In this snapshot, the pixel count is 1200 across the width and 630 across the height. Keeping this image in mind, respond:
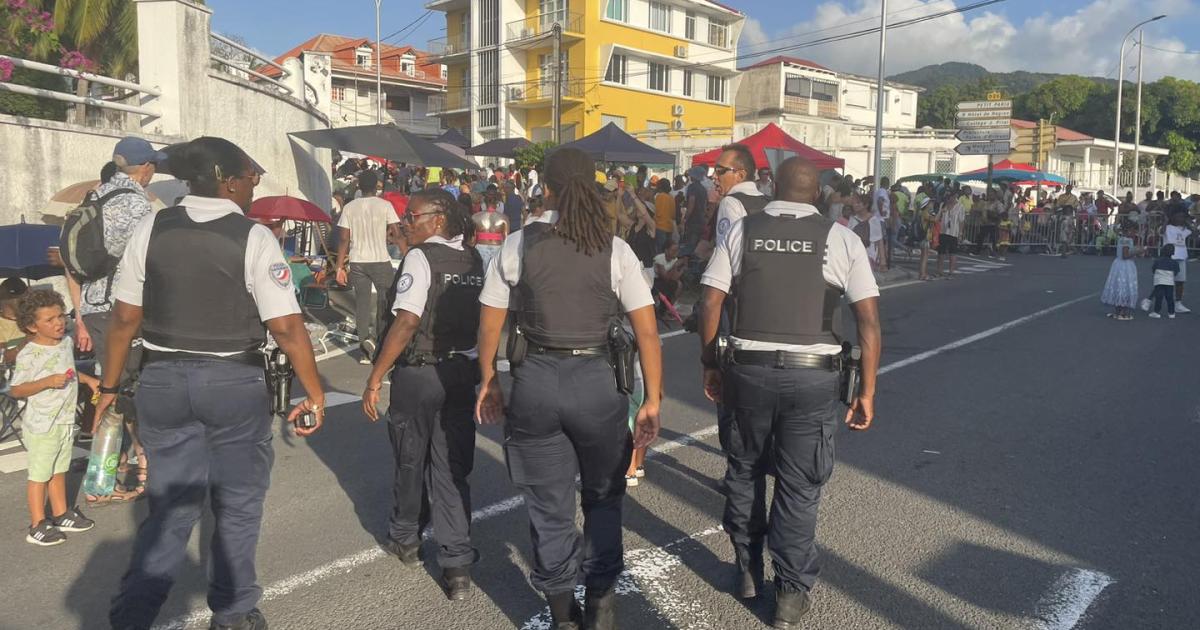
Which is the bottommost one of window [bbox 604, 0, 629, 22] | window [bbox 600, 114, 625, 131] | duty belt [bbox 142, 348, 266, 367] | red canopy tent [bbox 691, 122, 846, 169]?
duty belt [bbox 142, 348, 266, 367]

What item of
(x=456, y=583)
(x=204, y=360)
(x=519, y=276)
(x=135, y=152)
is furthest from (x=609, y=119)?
(x=204, y=360)

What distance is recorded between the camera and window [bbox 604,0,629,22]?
47.5 metres

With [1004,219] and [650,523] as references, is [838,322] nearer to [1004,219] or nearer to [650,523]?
[650,523]

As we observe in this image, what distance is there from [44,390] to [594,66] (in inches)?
1751

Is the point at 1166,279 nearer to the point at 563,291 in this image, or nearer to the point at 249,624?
the point at 563,291

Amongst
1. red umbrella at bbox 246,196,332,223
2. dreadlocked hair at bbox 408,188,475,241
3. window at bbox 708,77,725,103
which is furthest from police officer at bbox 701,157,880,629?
window at bbox 708,77,725,103

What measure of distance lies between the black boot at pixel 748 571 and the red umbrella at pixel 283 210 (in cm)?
778

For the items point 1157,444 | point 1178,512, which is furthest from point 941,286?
point 1178,512

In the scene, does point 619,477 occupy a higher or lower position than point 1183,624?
higher

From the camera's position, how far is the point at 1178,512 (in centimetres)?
505

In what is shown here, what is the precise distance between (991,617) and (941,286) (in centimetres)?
1357

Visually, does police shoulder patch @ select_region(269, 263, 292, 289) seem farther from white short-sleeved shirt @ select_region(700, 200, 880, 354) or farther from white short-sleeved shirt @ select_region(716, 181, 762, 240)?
white short-sleeved shirt @ select_region(716, 181, 762, 240)

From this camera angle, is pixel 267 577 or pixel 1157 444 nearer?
pixel 267 577

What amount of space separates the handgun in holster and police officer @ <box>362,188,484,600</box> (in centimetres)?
160
